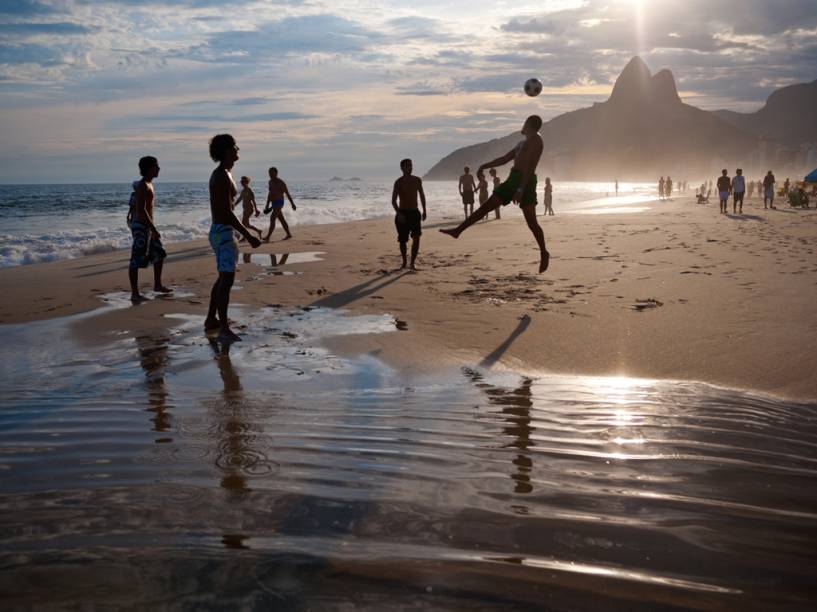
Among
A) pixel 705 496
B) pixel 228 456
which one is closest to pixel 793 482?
pixel 705 496

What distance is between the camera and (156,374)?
16.3ft

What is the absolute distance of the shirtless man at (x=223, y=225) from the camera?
652cm

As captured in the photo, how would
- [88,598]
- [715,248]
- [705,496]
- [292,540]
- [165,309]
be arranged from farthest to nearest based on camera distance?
[715,248] → [165,309] → [705,496] → [292,540] → [88,598]

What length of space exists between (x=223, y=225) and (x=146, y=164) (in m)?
2.62

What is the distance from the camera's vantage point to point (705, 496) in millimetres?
2680

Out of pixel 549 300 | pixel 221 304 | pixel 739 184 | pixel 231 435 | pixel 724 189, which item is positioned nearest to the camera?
pixel 231 435

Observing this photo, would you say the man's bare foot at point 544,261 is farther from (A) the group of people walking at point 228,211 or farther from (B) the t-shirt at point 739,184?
(B) the t-shirt at point 739,184

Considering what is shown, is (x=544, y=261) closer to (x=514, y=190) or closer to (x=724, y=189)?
(x=514, y=190)

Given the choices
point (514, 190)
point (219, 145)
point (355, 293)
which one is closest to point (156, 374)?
point (219, 145)

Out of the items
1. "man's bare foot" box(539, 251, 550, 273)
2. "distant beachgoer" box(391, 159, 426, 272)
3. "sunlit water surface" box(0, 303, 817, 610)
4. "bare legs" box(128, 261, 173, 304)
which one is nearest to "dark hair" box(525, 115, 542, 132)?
"man's bare foot" box(539, 251, 550, 273)

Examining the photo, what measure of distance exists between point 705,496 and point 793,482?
457 mm

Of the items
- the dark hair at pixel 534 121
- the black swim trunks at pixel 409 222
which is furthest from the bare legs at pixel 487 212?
the black swim trunks at pixel 409 222

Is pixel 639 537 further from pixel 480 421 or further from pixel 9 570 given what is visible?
pixel 9 570

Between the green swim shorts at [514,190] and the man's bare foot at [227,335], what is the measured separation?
138 inches
